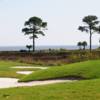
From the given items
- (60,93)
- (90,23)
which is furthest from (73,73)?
(90,23)

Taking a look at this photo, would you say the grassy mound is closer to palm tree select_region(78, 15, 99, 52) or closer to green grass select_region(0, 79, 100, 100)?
green grass select_region(0, 79, 100, 100)

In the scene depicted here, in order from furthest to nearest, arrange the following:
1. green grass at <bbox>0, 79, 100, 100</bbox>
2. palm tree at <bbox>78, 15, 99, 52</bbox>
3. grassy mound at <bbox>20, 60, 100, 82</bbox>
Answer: palm tree at <bbox>78, 15, 99, 52</bbox> < grassy mound at <bbox>20, 60, 100, 82</bbox> < green grass at <bbox>0, 79, 100, 100</bbox>

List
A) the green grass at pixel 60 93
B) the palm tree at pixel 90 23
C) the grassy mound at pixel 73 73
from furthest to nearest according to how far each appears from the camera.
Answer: the palm tree at pixel 90 23, the grassy mound at pixel 73 73, the green grass at pixel 60 93

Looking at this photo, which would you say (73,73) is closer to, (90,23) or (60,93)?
(60,93)

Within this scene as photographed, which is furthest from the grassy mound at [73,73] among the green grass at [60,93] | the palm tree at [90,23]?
the palm tree at [90,23]

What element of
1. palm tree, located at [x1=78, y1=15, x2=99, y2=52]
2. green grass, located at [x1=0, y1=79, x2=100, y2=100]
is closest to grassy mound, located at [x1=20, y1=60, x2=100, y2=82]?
green grass, located at [x1=0, y1=79, x2=100, y2=100]

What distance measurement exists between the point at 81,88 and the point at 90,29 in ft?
215

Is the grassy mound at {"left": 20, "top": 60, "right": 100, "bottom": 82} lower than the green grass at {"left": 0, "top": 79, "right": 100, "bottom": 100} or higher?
higher

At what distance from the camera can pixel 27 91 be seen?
1622 centimetres

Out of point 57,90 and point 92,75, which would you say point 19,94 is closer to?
point 57,90

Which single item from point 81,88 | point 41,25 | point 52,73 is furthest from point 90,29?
point 81,88

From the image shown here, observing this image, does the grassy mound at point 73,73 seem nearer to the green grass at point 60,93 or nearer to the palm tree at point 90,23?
the green grass at point 60,93

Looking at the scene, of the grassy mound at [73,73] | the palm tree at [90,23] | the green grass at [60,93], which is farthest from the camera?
the palm tree at [90,23]

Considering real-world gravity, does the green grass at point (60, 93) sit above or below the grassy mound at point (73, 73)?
below
